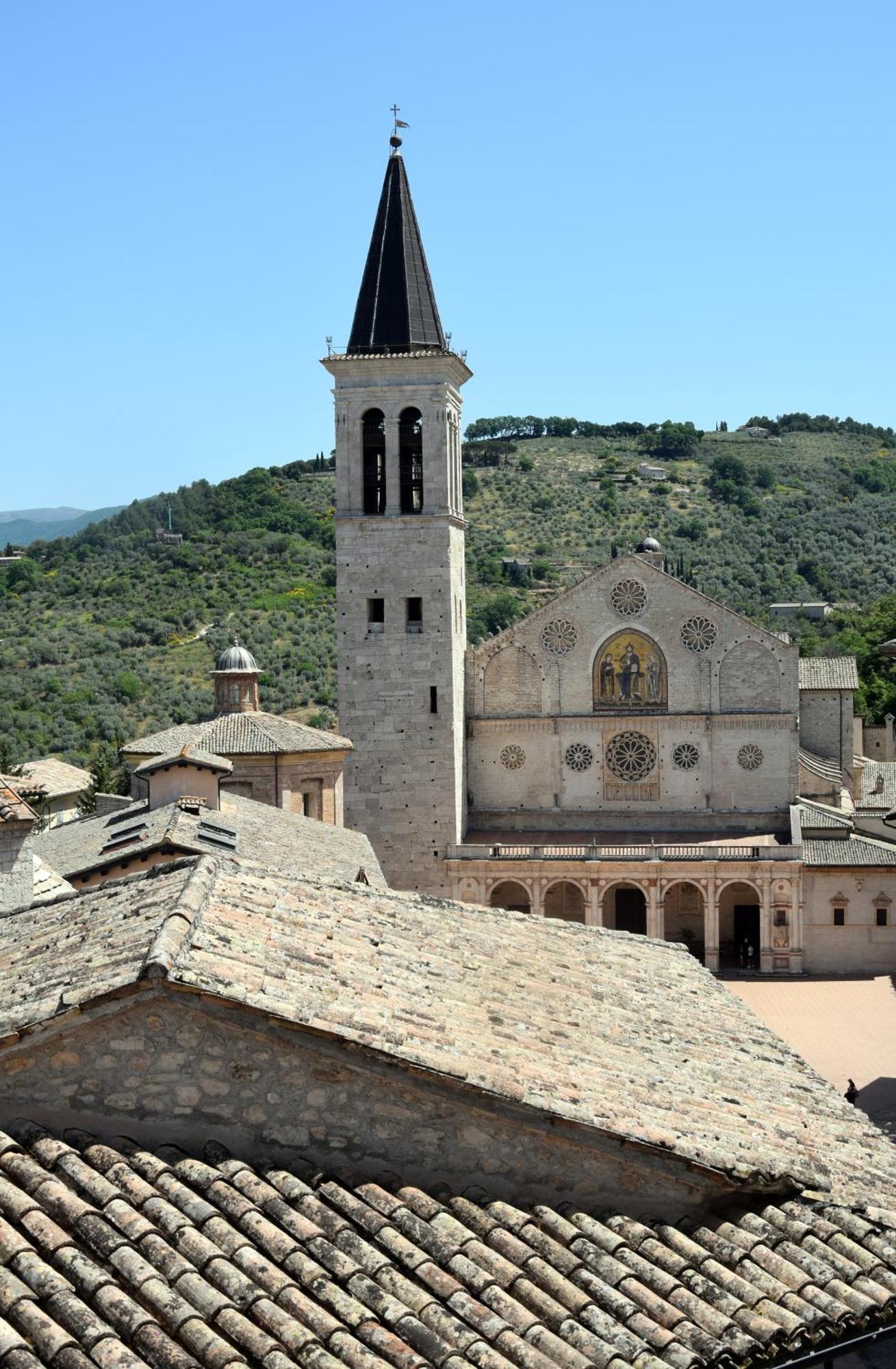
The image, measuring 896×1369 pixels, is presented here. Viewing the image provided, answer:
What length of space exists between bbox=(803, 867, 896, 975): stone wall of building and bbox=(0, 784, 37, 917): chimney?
2941 centimetres

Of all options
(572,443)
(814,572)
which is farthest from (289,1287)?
(572,443)

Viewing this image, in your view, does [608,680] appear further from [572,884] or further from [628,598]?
[572,884]

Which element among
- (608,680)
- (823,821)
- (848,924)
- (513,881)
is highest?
(608,680)

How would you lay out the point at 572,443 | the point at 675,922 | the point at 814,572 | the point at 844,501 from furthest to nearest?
the point at 572,443 → the point at 844,501 → the point at 814,572 → the point at 675,922

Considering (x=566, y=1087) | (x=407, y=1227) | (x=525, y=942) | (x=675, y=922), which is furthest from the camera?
(x=675, y=922)

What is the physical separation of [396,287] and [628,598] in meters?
10.5

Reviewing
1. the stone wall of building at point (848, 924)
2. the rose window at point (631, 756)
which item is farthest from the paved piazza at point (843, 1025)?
the rose window at point (631, 756)

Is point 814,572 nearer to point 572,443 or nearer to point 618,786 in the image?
point 572,443

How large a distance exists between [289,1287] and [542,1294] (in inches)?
47.2

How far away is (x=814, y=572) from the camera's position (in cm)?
9988

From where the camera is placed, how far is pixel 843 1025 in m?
34.9

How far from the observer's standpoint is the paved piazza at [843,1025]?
1159 inches

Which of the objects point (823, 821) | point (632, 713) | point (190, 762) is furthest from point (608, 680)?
point (190, 762)

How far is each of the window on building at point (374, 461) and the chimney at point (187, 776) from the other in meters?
15.9
